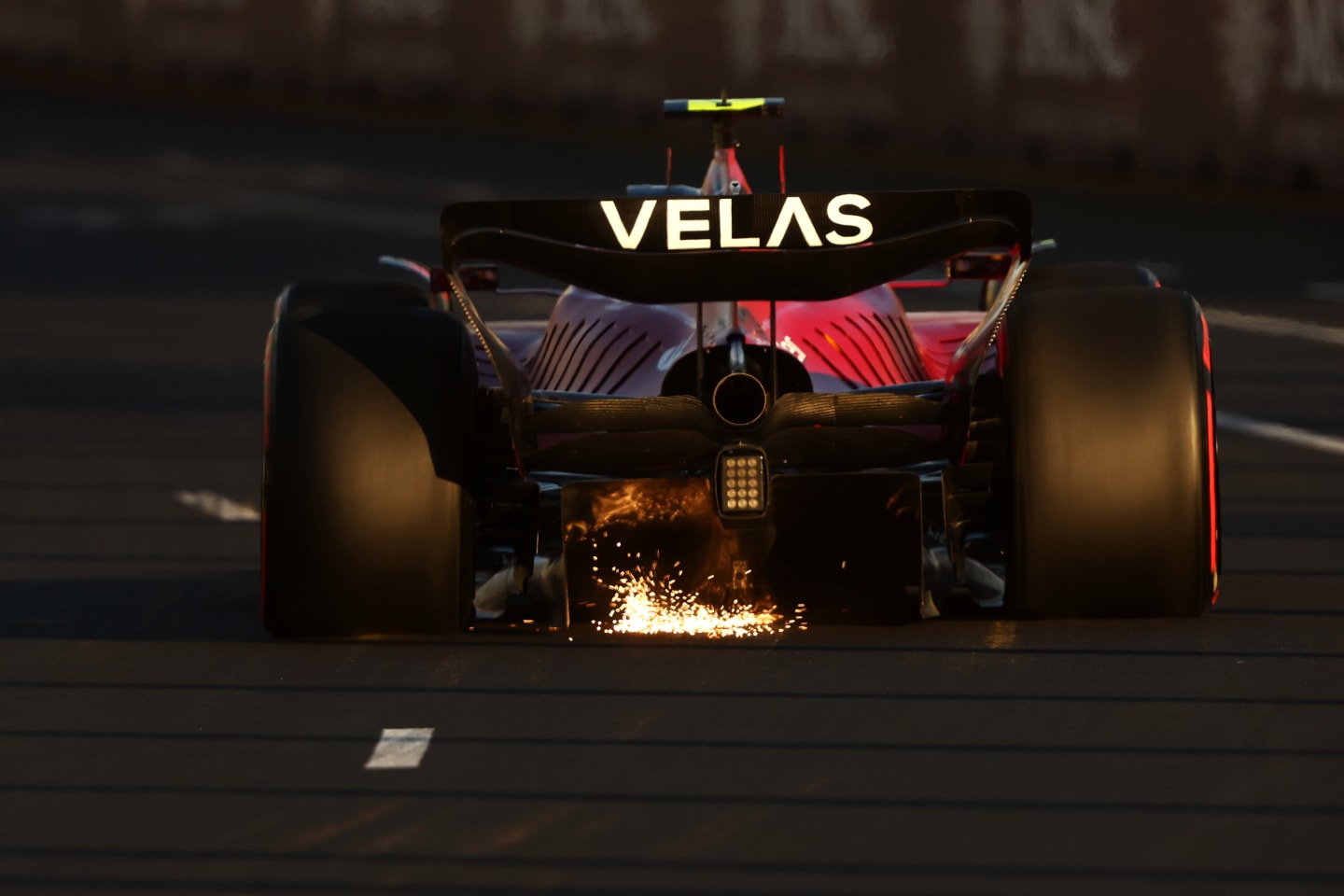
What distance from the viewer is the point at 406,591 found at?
7844mm

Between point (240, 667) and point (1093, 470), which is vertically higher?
point (1093, 470)

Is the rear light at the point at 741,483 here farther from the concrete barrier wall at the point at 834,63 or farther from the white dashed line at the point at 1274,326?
the concrete barrier wall at the point at 834,63

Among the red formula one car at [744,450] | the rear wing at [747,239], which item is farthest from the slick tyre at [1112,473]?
the rear wing at [747,239]

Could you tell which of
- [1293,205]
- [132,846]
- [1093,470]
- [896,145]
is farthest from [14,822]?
[896,145]

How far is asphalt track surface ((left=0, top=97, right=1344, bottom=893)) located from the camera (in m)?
5.61

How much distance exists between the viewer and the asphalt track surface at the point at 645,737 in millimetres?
5605

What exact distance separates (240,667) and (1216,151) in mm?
15747

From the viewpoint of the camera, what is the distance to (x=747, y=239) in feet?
25.0

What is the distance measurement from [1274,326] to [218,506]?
7.96m

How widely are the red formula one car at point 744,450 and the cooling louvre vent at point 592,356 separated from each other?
0.71 metres

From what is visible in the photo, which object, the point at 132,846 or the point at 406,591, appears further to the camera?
the point at 406,591

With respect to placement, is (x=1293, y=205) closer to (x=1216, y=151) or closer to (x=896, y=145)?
(x=1216, y=151)

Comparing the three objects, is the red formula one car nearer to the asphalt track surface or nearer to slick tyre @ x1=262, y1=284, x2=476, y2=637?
slick tyre @ x1=262, y1=284, x2=476, y2=637

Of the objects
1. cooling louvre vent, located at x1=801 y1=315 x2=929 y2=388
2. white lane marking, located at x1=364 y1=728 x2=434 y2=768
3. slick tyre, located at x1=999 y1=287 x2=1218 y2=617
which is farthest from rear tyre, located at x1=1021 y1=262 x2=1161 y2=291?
white lane marking, located at x1=364 y1=728 x2=434 y2=768
